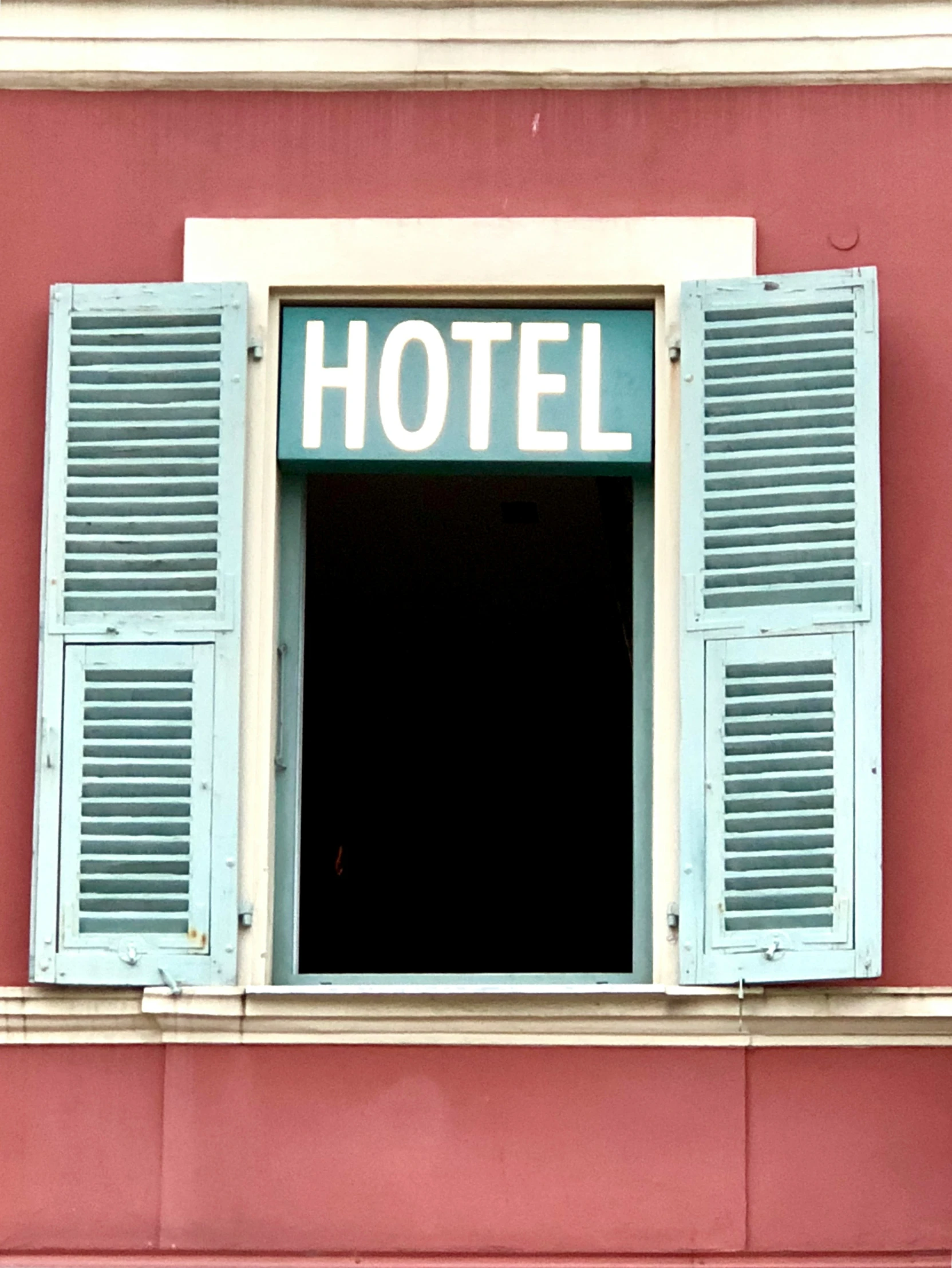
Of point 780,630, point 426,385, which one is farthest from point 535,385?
point 780,630

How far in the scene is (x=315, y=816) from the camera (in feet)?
40.8

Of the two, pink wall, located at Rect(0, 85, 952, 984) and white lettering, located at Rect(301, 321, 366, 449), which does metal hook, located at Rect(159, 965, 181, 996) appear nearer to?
pink wall, located at Rect(0, 85, 952, 984)

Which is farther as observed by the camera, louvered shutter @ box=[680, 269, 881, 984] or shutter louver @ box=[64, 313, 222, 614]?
shutter louver @ box=[64, 313, 222, 614]

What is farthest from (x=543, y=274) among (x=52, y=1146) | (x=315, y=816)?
(x=315, y=816)

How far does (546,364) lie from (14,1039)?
2.30 meters

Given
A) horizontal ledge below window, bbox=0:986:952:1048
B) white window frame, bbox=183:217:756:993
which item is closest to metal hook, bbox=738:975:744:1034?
horizontal ledge below window, bbox=0:986:952:1048

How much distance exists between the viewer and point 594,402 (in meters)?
7.12

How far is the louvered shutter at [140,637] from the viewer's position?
268 inches

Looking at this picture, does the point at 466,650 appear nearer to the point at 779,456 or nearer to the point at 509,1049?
the point at 779,456

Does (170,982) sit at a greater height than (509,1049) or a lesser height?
greater

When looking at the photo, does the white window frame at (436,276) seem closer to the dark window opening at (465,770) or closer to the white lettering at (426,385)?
the white lettering at (426,385)

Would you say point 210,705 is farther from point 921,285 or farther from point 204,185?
point 921,285

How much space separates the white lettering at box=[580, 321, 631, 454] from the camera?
7094 mm

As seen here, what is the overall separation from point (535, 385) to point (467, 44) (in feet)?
3.31
